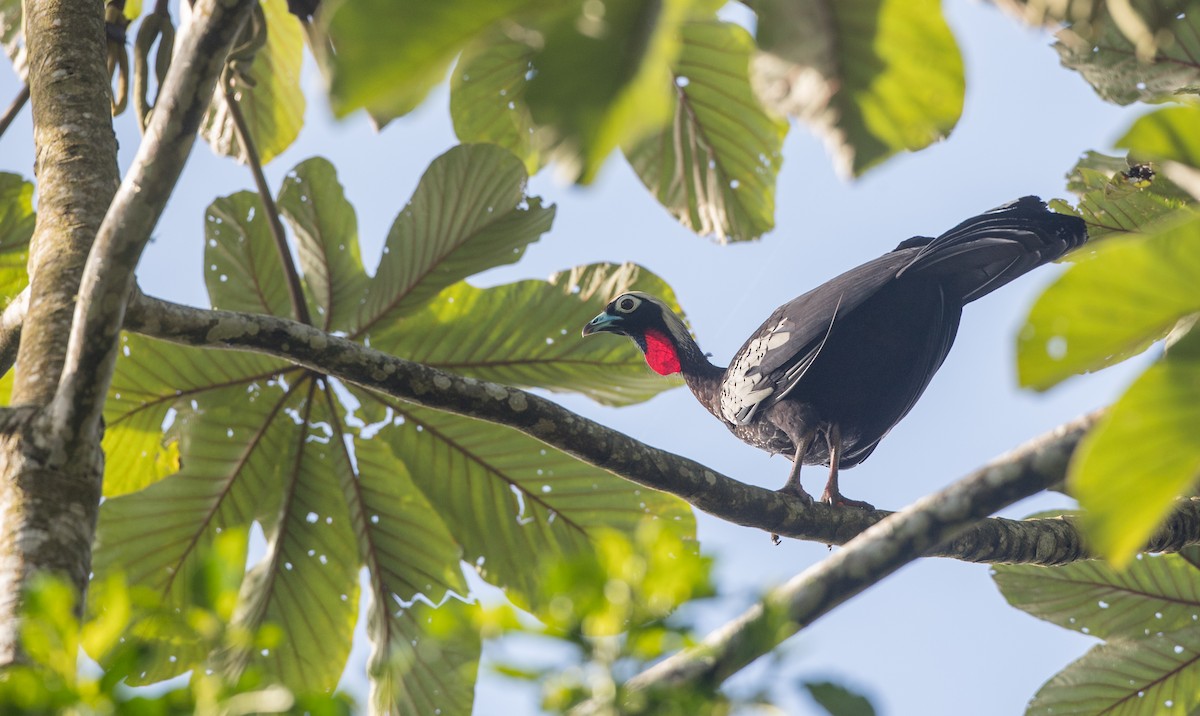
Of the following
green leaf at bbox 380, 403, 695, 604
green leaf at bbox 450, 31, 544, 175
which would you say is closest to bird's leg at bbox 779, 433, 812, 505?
green leaf at bbox 380, 403, 695, 604

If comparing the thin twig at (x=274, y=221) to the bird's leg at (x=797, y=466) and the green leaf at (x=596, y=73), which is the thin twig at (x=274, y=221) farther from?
the green leaf at (x=596, y=73)

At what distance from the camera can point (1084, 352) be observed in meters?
0.92

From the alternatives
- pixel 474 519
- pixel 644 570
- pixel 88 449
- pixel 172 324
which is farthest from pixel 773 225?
pixel 644 570

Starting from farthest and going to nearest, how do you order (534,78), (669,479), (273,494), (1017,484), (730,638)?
1. (273,494)
2. (669,479)
3. (1017,484)
4. (730,638)
5. (534,78)

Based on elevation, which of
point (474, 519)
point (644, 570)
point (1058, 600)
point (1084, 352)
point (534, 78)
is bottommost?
point (1058, 600)

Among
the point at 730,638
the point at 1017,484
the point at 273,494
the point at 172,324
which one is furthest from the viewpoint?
the point at 273,494

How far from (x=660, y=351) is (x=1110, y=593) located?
1.70m

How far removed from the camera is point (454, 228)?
3160 millimetres

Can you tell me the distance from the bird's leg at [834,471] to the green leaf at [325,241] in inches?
59.7

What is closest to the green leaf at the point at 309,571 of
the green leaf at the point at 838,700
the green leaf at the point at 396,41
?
the green leaf at the point at 838,700

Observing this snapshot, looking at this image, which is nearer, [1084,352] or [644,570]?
[1084,352]

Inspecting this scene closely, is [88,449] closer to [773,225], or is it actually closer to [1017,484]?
[1017,484]

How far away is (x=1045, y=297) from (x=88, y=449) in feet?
4.79

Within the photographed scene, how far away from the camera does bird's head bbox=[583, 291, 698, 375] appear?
407 cm
